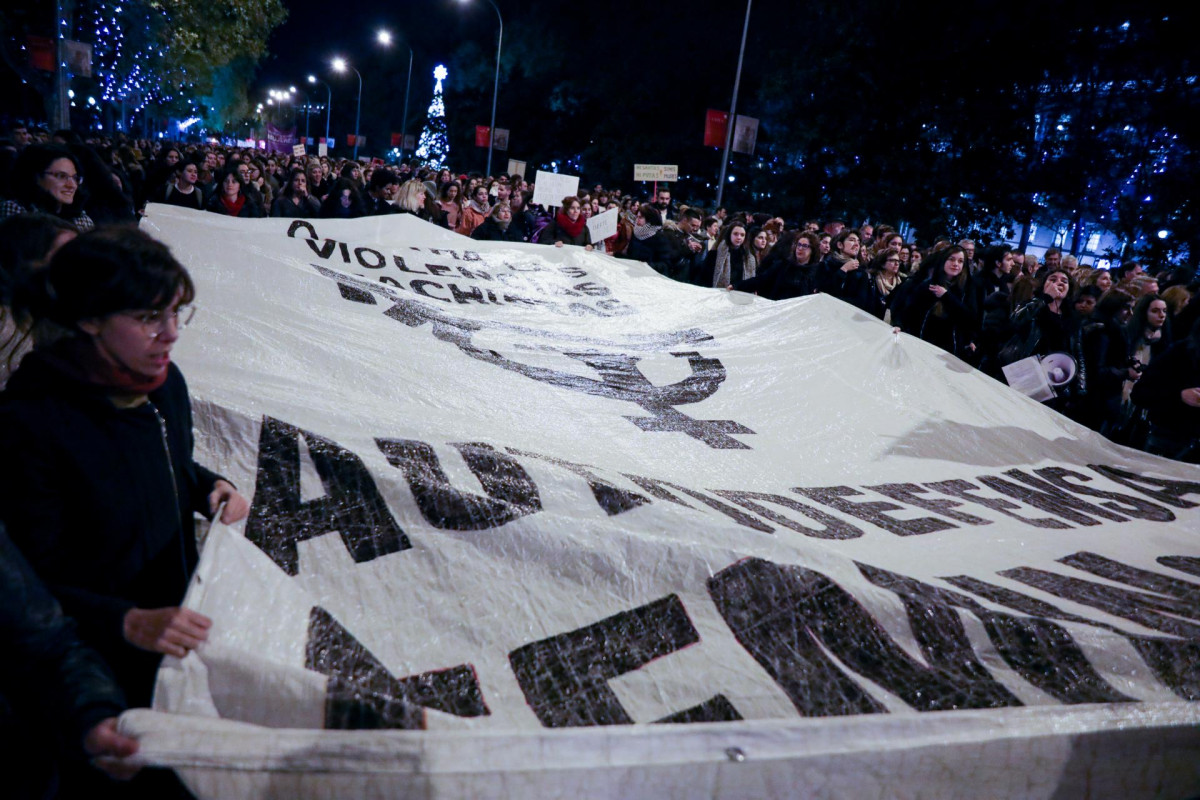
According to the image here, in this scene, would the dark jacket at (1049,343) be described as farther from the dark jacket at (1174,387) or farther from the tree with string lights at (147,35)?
the tree with string lights at (147,35)

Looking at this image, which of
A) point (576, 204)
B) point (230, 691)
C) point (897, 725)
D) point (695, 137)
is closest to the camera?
point (230, 691)

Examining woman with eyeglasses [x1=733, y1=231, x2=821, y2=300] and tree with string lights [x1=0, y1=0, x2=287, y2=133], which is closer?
woman with eyeglasses [x1=733, y1=231, x2=821, y2=300]

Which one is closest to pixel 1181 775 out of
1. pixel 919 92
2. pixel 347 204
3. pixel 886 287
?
pixel 886 287

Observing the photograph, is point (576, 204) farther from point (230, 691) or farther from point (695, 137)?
point (695, 137)

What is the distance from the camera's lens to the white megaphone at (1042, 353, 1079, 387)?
6.69m

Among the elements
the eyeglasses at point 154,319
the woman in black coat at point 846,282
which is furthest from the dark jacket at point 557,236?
the eyeglasses at point 154,319

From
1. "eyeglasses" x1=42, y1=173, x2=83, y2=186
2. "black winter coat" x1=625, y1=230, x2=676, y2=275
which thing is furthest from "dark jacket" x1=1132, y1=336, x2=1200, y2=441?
"eyeglasses" x1=42, y1=173, x2=83, y2=186

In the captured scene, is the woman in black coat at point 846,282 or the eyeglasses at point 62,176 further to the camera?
the woman in black coat at point 846,282

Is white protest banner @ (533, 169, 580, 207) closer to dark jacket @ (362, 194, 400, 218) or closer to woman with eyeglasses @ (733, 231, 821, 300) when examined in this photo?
dark jacket @ (362, 194, 400, 218)

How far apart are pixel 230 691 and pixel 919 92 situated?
26022 mm

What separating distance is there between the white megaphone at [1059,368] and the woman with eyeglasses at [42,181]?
689 centimetres

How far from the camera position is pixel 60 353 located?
163 cm

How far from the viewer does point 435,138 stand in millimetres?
52594

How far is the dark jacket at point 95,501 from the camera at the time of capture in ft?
5.10
